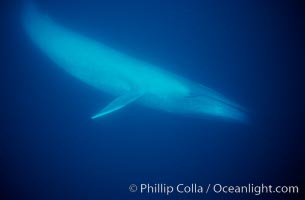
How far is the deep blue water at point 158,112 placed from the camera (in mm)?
2250

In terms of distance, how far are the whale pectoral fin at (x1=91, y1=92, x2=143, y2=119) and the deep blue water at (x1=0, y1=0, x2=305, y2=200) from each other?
0.05 metres

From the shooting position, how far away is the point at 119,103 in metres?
2.29

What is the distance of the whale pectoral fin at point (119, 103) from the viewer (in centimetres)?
229

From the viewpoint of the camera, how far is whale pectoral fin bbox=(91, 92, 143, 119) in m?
2.29

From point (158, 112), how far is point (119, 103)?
0.91 feet

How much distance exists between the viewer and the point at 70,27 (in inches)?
92.8

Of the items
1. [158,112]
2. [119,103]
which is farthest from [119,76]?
[158,112]

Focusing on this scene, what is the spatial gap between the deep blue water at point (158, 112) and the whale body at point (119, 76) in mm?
55

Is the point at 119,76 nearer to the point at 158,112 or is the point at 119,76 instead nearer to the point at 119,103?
the point at 119,103

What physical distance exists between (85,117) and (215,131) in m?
0.91

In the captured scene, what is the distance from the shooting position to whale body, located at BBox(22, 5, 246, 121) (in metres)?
2.29

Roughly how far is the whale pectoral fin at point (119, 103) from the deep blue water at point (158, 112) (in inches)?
2.0

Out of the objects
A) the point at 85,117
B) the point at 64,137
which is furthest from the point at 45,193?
the point at 85,117

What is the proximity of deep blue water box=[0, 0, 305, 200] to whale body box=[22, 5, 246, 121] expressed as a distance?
5 centimetres
